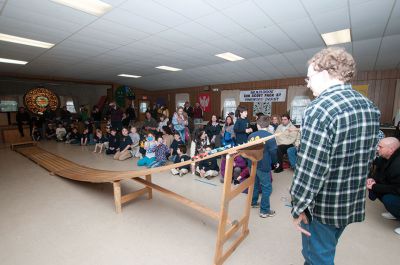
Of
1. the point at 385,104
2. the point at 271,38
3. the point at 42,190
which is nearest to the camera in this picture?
the point at 42,190

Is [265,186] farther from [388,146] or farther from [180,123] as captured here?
[180,123]

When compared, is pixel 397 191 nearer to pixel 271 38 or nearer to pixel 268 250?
pixel 268 250

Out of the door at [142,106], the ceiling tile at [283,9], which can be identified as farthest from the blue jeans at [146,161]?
the door at [142,106]

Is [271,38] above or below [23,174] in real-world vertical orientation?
above

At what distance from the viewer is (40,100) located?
35.2 feet

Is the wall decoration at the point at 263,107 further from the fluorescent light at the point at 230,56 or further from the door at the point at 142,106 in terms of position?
the door at the point at 142,106

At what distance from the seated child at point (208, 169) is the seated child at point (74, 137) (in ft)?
20.4

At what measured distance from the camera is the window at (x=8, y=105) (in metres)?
9.67

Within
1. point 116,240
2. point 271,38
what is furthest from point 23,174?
point 271,38

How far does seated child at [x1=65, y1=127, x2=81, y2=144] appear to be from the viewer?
7.66m

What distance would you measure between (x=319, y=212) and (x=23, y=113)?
10.8 metres

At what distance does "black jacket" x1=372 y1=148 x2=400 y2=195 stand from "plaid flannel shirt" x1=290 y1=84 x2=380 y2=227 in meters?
1.93

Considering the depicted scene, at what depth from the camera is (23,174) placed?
13.2 ft

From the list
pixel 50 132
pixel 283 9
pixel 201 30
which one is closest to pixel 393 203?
pixel 283 9
